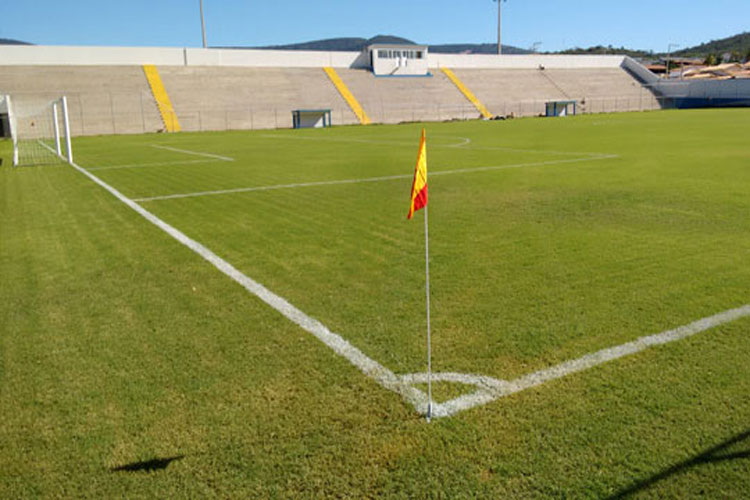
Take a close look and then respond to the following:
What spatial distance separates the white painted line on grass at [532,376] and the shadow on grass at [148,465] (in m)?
1.49

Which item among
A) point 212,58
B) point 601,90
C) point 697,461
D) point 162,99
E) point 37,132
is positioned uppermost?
point 212,58

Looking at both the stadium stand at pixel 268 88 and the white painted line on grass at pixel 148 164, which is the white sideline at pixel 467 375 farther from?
the stadium stand at pixel 268 88

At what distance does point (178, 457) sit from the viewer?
10.8 feet

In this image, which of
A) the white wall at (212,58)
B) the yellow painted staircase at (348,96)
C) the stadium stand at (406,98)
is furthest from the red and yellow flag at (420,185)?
the white wall at (212,58)

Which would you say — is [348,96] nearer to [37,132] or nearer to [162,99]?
[162,99]

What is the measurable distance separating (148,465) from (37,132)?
3469 cm

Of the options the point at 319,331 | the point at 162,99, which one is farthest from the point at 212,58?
the point at 319,331

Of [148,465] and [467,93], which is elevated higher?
[467,93]

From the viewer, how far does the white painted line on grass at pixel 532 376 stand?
12.5 feet

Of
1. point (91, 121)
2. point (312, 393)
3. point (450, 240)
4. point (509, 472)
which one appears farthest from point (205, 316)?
point (91, 121)

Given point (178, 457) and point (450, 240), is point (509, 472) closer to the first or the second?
point (178, 457)

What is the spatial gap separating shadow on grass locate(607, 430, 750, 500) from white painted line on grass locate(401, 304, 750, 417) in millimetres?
1009

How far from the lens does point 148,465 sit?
324cm

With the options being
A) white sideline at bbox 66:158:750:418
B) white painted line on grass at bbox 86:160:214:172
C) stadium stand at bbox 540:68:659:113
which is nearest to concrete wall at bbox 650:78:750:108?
stadium stand at bbox 540:68:659:113
